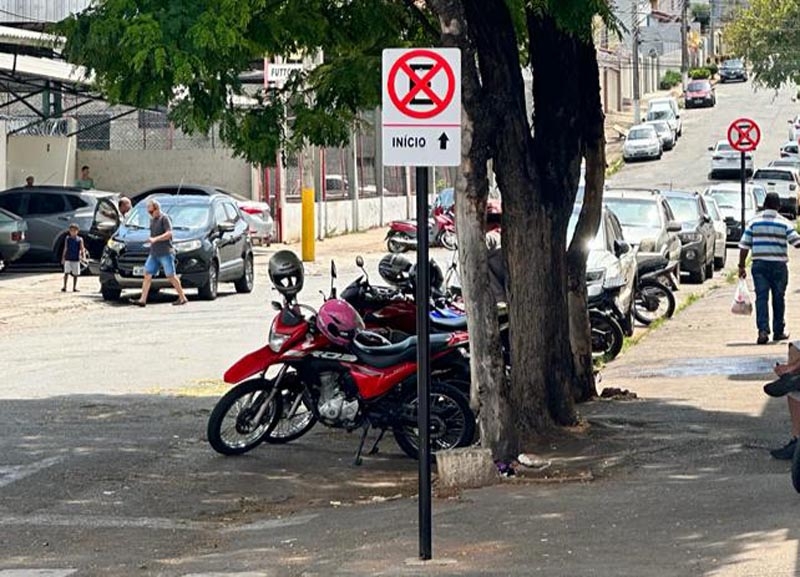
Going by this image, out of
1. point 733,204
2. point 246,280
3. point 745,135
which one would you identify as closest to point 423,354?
point 246,280

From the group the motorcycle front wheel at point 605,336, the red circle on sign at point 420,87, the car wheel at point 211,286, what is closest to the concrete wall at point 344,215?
the car wheel at point 211,286

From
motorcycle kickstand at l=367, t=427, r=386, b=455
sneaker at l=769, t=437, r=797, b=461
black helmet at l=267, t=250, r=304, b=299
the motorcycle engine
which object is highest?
black helmet at l=267, t=250, r=304, b=299

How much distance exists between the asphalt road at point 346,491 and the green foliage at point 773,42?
37827 mm

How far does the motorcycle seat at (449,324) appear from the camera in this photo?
13.4m

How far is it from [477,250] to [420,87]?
2430 millimetres

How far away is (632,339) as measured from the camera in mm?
21797

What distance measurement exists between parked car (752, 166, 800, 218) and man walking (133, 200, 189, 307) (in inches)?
1148

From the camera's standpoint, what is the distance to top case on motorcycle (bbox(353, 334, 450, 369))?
1272cm

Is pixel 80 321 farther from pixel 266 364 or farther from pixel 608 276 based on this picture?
pixel 266 364

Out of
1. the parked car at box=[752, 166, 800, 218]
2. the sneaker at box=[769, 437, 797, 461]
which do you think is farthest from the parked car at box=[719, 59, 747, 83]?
the sneaker at box=[769, 437, 797, 461]

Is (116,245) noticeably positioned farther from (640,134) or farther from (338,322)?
(640,134)

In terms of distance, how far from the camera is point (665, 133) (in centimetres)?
7262

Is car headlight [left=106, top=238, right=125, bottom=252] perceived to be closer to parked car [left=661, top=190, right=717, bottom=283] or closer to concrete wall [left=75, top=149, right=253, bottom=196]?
parked car [left=661, top=190, right=717, bottom=283]

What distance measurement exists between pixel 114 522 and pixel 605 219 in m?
12.9
